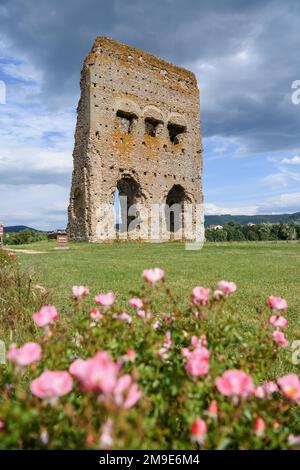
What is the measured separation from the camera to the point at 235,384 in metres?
1.21

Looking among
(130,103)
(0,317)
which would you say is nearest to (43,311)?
(0,317)

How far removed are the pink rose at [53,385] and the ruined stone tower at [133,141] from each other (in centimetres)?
2122

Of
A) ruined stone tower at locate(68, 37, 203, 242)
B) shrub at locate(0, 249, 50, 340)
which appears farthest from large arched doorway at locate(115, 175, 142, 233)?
shrub at locate(0, 249, 50, 340)

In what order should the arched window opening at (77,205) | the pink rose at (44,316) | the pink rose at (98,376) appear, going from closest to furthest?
1. the pink rose at (98,376)
2. the pink rose at (44,316)
3. the arched window opening at (77,205)

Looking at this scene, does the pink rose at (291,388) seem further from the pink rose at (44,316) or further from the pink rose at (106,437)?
the pink rose at (44,316)

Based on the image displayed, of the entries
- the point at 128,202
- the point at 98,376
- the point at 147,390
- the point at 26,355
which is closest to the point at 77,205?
the point at 128,202

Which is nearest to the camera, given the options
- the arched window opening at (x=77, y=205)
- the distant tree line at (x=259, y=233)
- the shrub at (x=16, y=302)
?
the shrub at (x=16, y=302)

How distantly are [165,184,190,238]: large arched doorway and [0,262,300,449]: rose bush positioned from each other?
24.8m

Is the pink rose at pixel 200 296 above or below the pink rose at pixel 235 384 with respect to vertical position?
above

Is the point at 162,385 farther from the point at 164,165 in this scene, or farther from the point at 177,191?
the point at 177,191

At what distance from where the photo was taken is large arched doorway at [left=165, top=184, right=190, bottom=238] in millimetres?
27281

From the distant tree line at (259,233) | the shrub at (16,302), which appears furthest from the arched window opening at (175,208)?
the distant tree line at (259,233)

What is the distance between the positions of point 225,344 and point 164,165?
24095mm

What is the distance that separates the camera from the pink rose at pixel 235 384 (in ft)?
3.95
